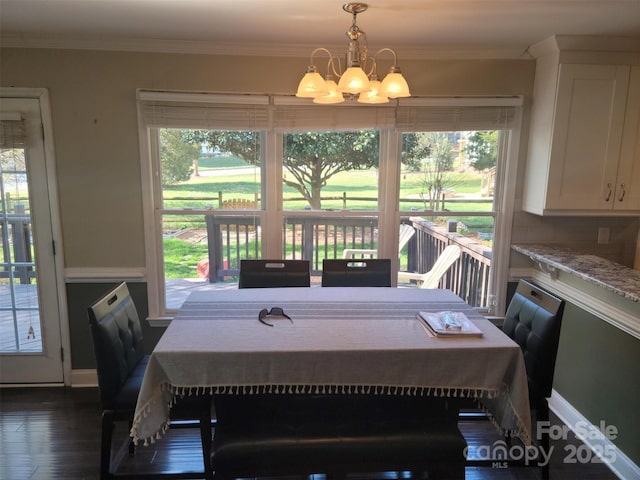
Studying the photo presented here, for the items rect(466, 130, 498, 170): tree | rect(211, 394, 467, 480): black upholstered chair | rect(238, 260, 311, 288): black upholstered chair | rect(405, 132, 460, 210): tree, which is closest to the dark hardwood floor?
rect(211, 394, 467, 480): black upholstered chair

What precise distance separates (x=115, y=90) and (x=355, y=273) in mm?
1952

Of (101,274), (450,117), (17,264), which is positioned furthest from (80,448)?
(450,117)

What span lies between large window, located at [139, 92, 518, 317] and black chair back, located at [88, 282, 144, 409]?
2.80 ft

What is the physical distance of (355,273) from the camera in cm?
284

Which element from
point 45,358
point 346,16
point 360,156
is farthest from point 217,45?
point 45,358

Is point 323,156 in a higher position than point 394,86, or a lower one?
lower

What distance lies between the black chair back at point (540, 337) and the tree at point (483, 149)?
3.98 ft

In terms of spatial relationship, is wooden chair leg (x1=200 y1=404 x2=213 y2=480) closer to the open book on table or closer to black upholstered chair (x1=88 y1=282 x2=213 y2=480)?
black upholstered chair (x1=88 y1=282 x2=213 y2=480)

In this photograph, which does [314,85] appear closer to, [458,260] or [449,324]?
[449,324]

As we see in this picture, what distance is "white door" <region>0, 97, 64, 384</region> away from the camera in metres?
2.88

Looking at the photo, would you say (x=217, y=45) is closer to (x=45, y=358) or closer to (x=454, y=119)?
(x=454, y=119)

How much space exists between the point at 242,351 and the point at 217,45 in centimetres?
202

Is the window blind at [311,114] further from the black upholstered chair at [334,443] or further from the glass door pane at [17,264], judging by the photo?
the black upholstered chair at [334,443]

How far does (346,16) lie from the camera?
2.30 metres
